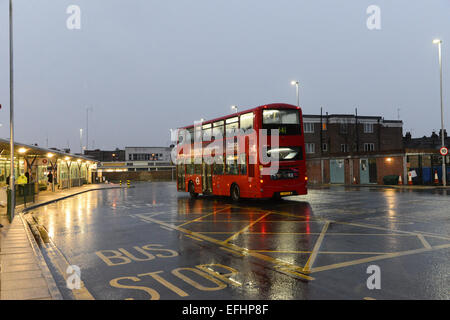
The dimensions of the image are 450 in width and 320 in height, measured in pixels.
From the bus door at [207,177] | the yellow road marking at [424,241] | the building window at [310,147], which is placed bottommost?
the yellow road marking at [424,241]

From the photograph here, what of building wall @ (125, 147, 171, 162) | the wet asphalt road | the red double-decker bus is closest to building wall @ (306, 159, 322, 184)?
the red double-decker bus

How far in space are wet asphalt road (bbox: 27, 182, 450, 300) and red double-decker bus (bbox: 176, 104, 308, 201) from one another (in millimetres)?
4332

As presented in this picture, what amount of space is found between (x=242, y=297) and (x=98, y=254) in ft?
14.2

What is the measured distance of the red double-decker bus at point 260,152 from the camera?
17.9m

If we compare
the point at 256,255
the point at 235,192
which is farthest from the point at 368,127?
the point at 256,255

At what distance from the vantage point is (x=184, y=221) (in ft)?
44.0

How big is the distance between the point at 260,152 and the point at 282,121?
1.90 metres

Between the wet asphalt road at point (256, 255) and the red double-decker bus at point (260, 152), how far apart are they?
4.33 m

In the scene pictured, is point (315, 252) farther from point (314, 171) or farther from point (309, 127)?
point (309, 127)

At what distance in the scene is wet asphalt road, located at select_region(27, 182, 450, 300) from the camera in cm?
562

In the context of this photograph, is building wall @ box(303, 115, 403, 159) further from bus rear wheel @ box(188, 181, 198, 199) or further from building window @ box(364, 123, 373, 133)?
bus rear wheel @ box(188, 181, 198, 199)

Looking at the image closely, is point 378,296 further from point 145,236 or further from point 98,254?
point 145,236

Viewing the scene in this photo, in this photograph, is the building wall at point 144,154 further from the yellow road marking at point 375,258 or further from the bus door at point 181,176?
the yellow road marking at point 375,258

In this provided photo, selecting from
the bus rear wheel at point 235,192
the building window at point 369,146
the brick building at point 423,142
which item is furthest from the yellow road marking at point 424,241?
Result: the brick building at point 423,142
